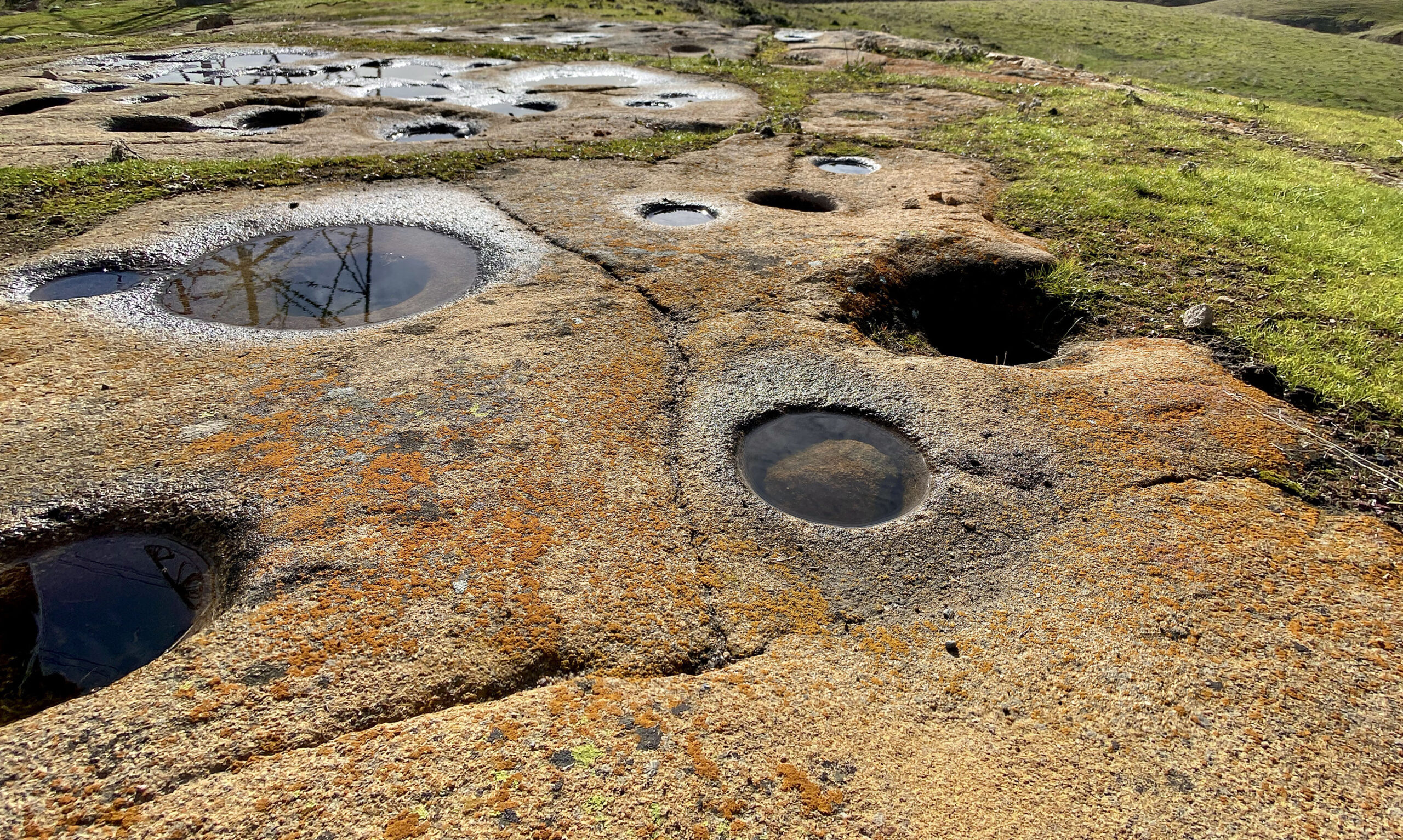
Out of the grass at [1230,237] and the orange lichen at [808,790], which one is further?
the grass at [1230,237]

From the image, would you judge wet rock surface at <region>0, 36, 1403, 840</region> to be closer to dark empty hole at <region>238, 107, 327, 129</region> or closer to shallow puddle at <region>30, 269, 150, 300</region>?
shallow puddle at <region>30, 269, 150, 300</region>

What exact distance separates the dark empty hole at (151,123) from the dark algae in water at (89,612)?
8.68 metres

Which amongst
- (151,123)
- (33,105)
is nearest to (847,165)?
(151,123)

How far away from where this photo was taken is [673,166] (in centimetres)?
A: 763

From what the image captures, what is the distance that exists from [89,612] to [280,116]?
9811mm

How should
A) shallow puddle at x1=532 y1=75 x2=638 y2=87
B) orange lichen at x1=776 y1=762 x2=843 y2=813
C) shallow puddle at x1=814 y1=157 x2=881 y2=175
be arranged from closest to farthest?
1. orange lichen at x1=776 y1=762 x2=843 y2=813
2. shallow puddle at x1=814 y1=157 x2=881 y2=175
3. shallow puddle at x1=532 y1=75 x2=638 y2=87

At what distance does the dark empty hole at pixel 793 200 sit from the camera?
678 centimetres

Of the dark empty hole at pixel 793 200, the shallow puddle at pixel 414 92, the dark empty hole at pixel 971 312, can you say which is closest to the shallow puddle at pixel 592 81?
the shallow puddle at pixel 414 92

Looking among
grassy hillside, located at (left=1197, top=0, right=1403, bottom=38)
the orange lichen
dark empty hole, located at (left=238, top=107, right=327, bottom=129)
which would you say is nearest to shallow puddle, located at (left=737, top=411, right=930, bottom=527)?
the orange lichen

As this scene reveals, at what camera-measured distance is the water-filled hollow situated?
6.05m

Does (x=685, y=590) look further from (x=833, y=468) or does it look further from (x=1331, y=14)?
(x=1331, y=14)

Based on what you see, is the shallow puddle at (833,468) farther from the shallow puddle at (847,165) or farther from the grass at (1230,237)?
the shallow puddle at (847,165)

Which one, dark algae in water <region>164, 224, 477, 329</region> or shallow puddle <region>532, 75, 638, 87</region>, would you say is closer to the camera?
dark algae in water <region>164, 224, 477, 329</region>

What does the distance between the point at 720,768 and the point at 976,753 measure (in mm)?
771
